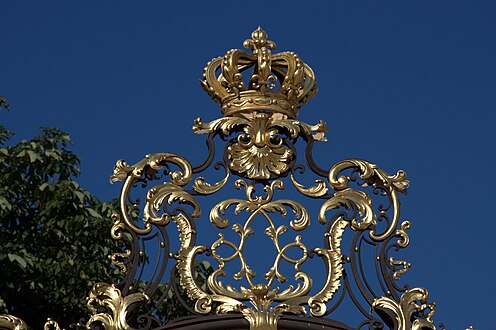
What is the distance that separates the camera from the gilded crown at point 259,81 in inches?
257

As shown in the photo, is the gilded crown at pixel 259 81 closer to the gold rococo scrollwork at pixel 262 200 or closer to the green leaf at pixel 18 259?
the gold rococo scrollwork at pixel 262 200

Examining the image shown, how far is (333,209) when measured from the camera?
6.38 m

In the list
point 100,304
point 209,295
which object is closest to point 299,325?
point 209,295

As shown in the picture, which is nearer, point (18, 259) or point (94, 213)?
point (18, 259)

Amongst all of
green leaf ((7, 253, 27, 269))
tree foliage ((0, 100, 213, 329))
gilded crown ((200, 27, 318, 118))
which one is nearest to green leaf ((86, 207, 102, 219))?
tree foliage ((0, 100, 213, 329))

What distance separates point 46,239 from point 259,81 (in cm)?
315

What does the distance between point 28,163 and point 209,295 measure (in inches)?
140

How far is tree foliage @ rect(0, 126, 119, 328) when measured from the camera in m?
9.01

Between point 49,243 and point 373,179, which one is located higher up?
point 49,243

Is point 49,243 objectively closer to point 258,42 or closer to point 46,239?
point 46,239

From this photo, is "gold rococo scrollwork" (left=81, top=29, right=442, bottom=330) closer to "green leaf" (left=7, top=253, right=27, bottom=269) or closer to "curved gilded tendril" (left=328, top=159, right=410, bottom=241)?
"curved gilded tendril" (left=328, top=159, right=410, bottom=241)

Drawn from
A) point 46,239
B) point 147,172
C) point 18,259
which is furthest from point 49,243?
point 147,172

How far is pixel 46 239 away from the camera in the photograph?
9.28m

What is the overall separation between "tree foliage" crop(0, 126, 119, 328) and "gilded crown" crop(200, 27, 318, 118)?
2624mm
